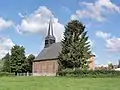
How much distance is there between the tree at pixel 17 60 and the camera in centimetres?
9988

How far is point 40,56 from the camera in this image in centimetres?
11362

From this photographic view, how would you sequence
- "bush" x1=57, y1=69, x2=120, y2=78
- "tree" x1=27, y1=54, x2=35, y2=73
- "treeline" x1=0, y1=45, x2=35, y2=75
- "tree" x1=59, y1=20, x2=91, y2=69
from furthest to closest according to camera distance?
1. "tree" x1=27, y1=54, x2=35, y2=73
2. "treeline" x1=0, y1=45, x2=35, y2=75
3. "tree" x1=59, y1=20, x2=91, y2=69
4. "bush" x1=57, y1=69, x2=120, y2=78

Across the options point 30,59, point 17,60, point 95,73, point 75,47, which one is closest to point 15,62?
point 17,60

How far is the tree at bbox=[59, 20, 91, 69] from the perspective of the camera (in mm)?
66750

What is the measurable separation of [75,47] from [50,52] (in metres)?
40.0

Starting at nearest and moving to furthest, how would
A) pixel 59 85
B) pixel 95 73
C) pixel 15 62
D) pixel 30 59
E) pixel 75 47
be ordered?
pixel 59 85, pixel 95 73, pixel 75 47, pixel 15 62, pixel 30 59

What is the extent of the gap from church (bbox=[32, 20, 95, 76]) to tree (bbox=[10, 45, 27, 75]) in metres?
6.39

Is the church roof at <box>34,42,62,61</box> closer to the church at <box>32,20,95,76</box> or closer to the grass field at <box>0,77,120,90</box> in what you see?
the church at <box>32,20,95,76</box>

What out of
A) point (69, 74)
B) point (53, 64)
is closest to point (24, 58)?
point (53, 64)

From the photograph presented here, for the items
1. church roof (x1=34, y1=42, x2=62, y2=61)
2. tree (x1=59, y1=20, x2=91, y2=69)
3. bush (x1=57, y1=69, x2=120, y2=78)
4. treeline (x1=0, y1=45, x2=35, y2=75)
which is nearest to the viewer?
bush (x1=57, y1=69, x2=120, y2=78)

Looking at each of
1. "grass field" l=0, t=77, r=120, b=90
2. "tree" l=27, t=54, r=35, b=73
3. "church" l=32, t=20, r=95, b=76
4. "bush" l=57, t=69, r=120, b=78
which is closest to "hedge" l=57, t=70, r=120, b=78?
"bush" l=57, t=69, r=120, b=78

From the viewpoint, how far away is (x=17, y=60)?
101000 millimetres

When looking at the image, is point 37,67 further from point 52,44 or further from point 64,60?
point 64,60

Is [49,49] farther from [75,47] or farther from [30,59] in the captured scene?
[75,47]
